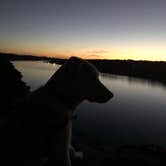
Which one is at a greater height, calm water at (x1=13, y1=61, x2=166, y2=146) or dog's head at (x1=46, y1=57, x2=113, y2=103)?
dog's head at (x1=46, y1=57, x2=113, y2=103)

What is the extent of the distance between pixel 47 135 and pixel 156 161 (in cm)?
783

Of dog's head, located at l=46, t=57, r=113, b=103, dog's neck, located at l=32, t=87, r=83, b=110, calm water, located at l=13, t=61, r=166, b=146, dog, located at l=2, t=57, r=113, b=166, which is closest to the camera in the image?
dog, located at l=2, t=57, r=113, b=166

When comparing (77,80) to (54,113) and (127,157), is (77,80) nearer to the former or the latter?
(54,113)

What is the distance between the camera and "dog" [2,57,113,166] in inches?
107

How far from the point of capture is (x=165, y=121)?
20.0m

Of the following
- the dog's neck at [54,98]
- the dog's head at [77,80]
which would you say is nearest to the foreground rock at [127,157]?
the dog's head at [77,80]

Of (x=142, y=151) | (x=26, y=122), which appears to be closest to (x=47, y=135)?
(x=26, y=122)

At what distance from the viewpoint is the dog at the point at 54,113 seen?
107 inches

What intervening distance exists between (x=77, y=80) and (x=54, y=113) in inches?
20.5

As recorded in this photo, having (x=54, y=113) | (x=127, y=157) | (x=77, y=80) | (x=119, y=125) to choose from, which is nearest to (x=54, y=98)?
(x=54, y=113)

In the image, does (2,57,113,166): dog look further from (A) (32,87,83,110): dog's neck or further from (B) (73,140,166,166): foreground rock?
(B) (73,140,166,166): foreground rock

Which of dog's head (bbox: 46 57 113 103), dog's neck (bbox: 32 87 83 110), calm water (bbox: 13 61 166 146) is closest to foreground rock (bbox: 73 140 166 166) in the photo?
calm water (bbox: 13 61 166 146)

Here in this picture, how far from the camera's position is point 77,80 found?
3037 mm

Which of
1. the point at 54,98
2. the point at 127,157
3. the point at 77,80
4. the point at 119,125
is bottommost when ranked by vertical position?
the point at 119,125
